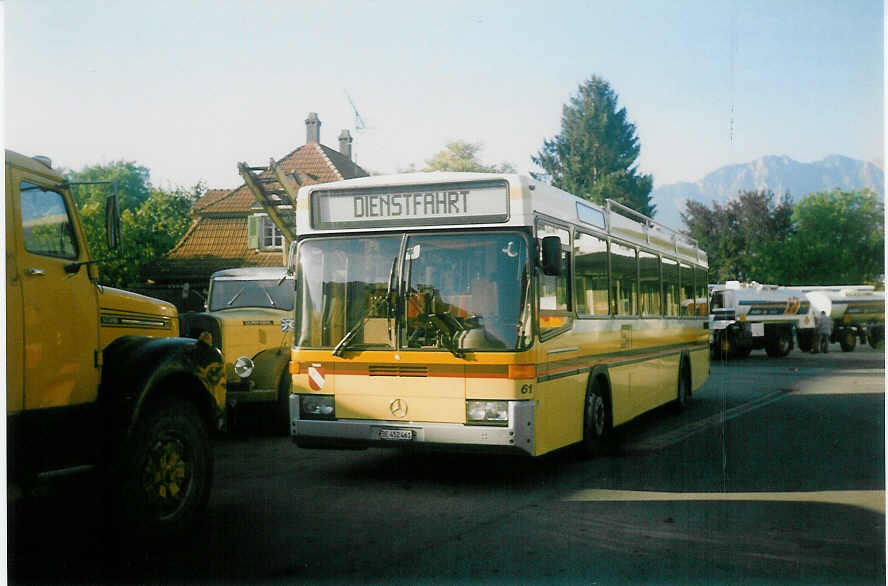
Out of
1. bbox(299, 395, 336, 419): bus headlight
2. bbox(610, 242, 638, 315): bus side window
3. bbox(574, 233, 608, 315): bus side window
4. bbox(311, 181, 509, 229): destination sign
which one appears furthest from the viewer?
bbox(610, 242, 638, 315): bus side window

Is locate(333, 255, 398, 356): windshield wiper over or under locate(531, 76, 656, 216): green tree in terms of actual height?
under

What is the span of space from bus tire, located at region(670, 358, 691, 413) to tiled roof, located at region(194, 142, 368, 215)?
6.30 meters

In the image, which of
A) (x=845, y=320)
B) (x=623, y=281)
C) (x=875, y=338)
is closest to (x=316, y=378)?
(x=623, y=281)

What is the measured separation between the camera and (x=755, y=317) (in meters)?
33.8

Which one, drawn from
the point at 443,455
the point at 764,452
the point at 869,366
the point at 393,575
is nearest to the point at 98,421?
the point at 393,575

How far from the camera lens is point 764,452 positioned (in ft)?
33.5

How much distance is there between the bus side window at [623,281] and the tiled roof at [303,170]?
5817mm

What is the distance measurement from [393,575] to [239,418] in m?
8.43

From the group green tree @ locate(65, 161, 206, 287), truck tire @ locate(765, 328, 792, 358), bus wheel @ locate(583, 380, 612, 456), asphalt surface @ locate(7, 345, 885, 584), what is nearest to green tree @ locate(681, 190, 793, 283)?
truck tire @ locate(765, 328, 792, 358)

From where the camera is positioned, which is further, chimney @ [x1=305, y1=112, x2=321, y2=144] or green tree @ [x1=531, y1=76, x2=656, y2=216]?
green tree @ [x1=531, y1=76, x2=656, y2=216]

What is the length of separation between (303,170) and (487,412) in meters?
11.9

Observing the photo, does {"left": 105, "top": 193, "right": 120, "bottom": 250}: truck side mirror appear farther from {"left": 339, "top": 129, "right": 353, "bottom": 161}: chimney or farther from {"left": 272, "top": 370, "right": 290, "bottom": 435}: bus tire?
{"left": 339, "top": 129, "right": 353, "bottom": 161}: chimney

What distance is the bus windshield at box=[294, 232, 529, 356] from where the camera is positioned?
7.84m

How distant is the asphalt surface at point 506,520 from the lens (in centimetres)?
547
